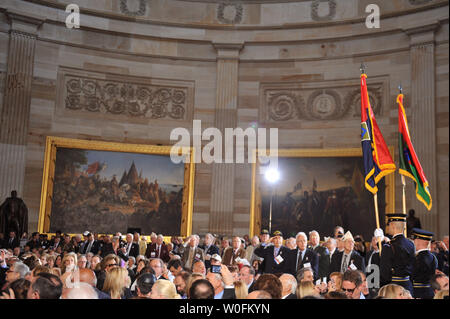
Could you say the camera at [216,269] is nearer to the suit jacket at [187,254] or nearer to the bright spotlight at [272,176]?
the suit jacket at [187,254]

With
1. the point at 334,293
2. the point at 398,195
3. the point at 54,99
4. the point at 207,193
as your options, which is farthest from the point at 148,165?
the point at 334,293

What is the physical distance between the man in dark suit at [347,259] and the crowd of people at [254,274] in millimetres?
20

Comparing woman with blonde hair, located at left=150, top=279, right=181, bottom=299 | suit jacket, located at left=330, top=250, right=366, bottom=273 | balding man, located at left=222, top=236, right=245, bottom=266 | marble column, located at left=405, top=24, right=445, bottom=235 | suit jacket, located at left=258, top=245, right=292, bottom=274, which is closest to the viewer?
woman with blonde hair, located at left=150, top=279, right=181, bottom=299

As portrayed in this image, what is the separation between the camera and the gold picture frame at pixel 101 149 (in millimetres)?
20594

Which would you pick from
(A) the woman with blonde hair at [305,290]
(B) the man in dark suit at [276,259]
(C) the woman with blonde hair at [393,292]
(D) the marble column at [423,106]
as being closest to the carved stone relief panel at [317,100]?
(D) the marble column at [423,106]

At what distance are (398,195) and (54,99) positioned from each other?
13668 millimetres

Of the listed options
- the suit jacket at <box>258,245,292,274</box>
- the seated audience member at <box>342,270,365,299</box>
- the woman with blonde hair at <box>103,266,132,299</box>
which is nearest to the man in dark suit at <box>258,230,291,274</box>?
the suit jacket at <box>258,245,292,274</box>

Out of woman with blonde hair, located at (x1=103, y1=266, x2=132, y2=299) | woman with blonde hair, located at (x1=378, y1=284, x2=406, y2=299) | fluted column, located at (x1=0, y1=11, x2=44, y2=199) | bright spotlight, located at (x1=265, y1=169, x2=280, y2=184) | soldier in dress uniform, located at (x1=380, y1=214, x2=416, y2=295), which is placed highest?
fluted column, located at (x1=0, y1=11, x2=44, y2=199)

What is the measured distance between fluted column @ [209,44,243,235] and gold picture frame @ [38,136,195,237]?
933 millimetres

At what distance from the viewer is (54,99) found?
21.5 m

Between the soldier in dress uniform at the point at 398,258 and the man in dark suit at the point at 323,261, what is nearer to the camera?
the soldier in dress uniform at the point at 398,258

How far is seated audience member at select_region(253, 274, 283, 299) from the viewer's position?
236 inches

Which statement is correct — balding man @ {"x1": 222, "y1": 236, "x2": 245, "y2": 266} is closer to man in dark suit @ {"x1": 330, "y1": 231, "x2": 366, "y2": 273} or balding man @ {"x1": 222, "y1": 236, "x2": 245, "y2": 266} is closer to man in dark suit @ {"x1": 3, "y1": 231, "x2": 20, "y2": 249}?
man in dark suit @ {"x1": 330, "y1": 231, "x2": 366, "y2": 273}

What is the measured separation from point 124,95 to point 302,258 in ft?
43.9
